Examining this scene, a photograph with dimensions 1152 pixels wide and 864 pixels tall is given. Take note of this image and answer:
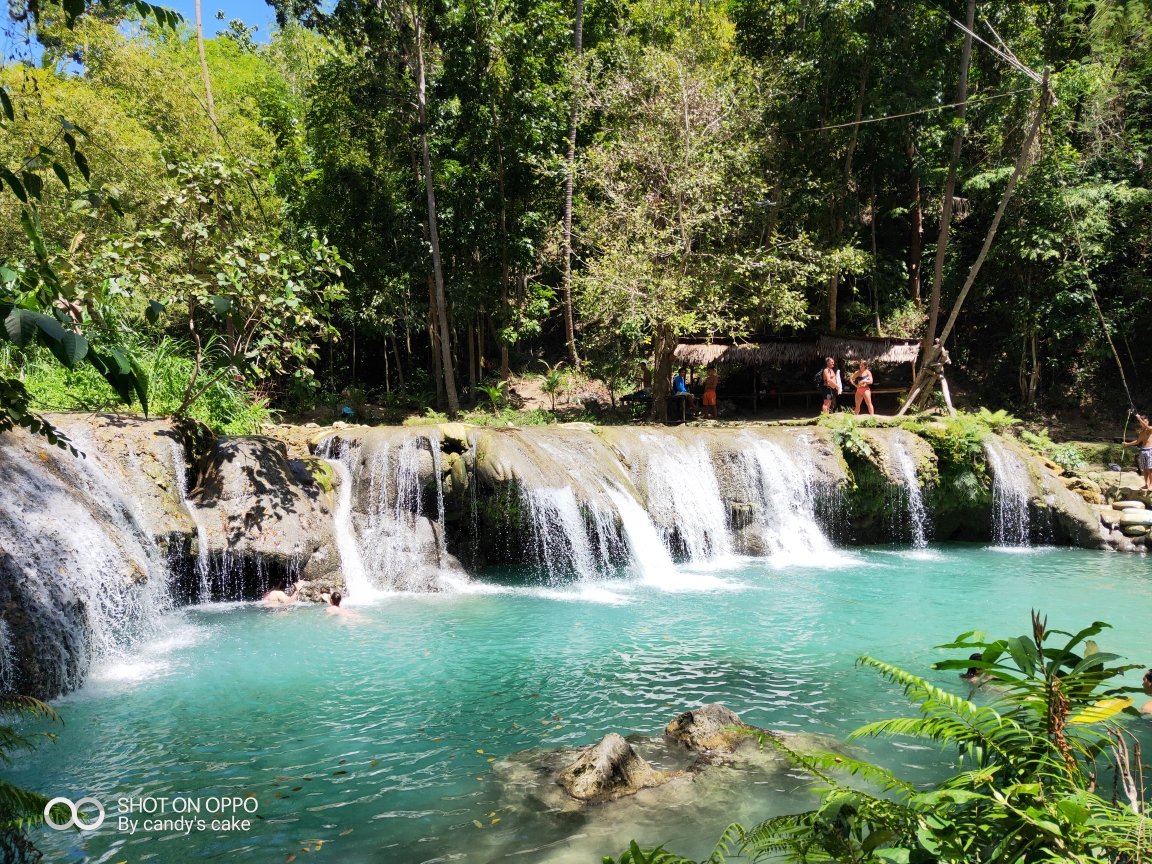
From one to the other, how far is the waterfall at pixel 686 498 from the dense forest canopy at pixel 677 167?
445 centimetres

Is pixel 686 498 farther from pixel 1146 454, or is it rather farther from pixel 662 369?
pixel 1146 454

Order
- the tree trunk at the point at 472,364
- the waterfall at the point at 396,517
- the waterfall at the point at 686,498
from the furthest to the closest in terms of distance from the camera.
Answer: the tree trunk at the point at 472,364, the waterfall at the point at 686,498, the waterfall at the point at 396,517

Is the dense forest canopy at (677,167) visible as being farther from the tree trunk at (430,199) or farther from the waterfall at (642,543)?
the waterfall at (642,543)

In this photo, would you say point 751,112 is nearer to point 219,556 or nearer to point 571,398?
point 571,398

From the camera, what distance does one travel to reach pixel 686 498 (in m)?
12.7

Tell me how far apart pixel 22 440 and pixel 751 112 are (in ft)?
55.2

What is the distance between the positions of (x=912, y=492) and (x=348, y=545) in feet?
33.4

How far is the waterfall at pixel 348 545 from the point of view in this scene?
10242mm

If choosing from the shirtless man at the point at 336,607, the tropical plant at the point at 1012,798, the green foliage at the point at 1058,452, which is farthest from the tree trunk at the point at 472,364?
Result: the tropical plant at the point at 1012,798

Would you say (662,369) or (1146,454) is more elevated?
(662,369)

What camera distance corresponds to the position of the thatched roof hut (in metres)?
19.2

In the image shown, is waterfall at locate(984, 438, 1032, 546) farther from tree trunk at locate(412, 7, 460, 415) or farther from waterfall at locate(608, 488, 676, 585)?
tree trunk at locate(412, 7, 460, 415)

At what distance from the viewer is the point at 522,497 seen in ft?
36.9

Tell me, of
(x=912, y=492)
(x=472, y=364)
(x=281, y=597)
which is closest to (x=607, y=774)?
(x=281, y=597)
